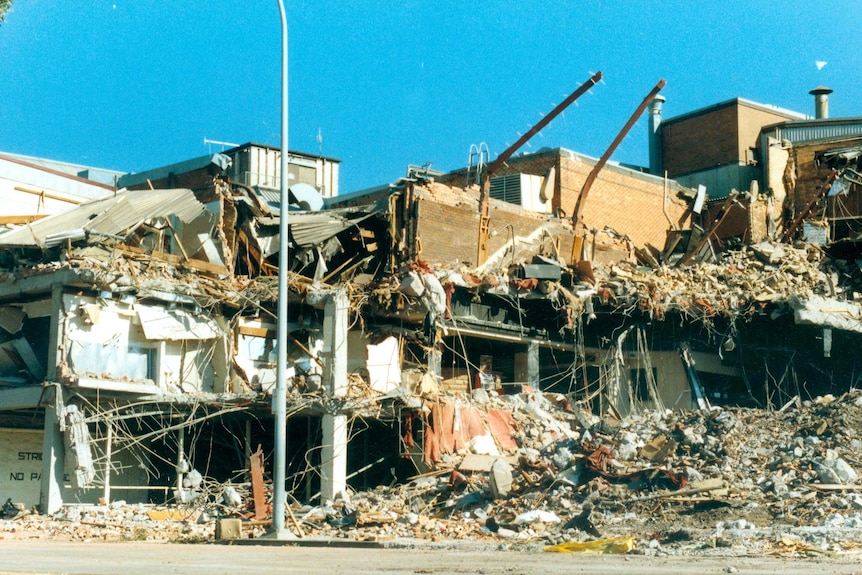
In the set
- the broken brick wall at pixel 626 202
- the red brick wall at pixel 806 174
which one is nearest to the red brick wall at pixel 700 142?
the red brick wall at pixel 806 174

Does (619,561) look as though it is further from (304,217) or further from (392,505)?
(304,217)

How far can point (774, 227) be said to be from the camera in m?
39.6

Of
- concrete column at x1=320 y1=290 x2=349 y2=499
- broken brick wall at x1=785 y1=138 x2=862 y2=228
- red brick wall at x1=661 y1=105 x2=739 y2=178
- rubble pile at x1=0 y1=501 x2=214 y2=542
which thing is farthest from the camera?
red brick wall at x1=661 y1=105 x2=739 y2=178

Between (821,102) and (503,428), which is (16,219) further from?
(821,102)

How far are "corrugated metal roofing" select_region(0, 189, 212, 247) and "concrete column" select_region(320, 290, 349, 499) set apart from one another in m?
5.01

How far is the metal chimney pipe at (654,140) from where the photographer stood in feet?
153

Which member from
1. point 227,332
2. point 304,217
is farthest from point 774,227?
point 227,332

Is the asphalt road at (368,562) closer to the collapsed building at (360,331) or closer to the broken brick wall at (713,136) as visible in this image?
the collapsed building at (360,331)

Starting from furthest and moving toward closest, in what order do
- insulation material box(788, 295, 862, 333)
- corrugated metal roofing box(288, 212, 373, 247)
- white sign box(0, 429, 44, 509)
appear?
insulation material box(788, 295, 862, 333), corrugated metal roofing box(288, 212, 373, 247), white sign box(0, 429, 44, 509)

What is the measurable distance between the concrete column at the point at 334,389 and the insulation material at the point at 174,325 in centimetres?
289

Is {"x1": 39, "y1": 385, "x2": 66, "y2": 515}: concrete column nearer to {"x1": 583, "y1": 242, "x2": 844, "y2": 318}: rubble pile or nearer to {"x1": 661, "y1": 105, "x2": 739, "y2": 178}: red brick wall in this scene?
{"x1": 583, "y1": 242, "x2": 844, "y2": 318}: rubble pile

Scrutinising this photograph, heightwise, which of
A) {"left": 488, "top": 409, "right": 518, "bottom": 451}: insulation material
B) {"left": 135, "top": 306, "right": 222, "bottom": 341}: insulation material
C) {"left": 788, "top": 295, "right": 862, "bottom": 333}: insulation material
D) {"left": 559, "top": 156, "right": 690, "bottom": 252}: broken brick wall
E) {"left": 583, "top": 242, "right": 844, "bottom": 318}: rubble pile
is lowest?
{"left": 488, "top": 409, "right": 518, "bottom": 451}: insulation material

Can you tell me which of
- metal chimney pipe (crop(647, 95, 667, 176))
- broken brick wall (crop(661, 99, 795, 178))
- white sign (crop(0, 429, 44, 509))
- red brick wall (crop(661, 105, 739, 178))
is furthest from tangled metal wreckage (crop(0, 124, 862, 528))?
metal chimney pipe (crop(647, 95, 667, 176))

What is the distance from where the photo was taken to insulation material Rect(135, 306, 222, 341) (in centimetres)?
2644
